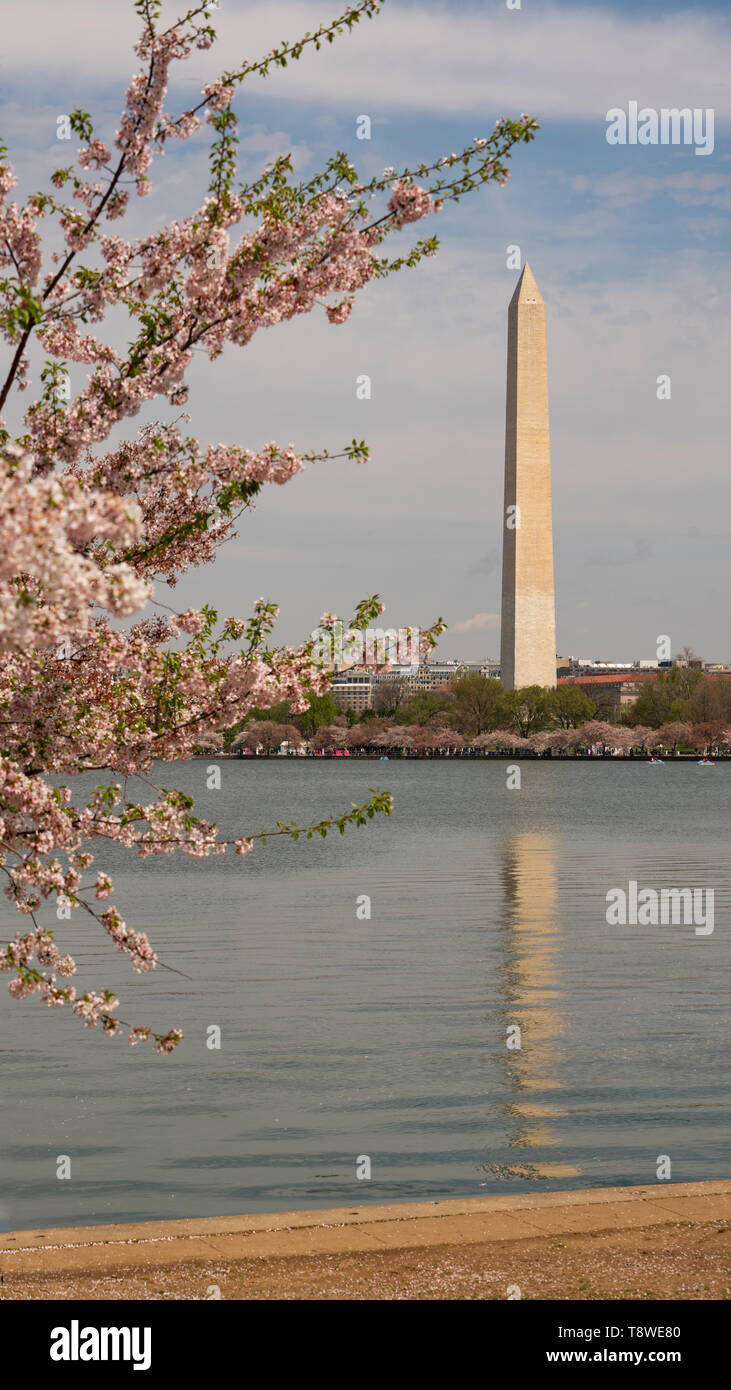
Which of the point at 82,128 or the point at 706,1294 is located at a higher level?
the point at 82,128

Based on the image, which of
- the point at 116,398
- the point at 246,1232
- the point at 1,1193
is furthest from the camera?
the point at 1,1193

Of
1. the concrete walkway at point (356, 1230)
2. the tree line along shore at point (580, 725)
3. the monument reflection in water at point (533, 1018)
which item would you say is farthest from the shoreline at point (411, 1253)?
the tree line along shore at point (580, 725)

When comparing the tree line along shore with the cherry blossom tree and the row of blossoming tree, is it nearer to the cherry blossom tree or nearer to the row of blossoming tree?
the row of blossoming tree

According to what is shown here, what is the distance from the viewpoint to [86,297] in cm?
720

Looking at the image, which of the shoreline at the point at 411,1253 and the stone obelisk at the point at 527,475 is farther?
the stone obelisk at the point at 527,475

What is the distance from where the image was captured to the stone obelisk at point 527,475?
10075 cm

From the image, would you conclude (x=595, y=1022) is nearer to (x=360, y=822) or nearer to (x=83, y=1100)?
(x=83, y=1100)

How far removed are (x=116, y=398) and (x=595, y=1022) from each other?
495 inches

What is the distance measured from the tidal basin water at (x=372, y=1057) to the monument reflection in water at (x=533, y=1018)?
0.05 meters
